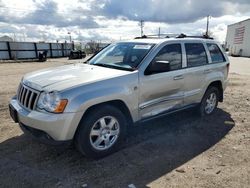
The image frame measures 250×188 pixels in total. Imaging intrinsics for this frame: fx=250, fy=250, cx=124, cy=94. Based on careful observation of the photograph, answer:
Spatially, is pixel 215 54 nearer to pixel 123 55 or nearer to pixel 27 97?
pixel 123 55

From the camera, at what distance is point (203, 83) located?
17.3 ft

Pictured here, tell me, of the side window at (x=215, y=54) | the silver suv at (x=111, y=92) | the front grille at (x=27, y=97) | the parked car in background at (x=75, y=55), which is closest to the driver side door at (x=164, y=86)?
the silver suv at (x=111, y=92)

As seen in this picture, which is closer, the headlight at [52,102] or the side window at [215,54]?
the headlight at [52,102]

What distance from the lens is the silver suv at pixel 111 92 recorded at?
10.7ft

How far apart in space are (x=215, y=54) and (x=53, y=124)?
4.09 m

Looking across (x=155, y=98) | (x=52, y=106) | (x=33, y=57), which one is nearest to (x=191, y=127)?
(x=155, y=98)

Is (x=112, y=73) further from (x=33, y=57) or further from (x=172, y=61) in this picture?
(x=33, y=57)

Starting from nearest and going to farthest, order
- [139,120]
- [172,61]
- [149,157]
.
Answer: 1. [149,157]
2. [139,120]
3. [172,61]

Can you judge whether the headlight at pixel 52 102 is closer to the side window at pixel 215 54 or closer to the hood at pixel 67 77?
the hood at pixel 67 77

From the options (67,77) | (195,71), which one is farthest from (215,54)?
(67,77)

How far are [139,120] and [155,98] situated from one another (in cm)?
47

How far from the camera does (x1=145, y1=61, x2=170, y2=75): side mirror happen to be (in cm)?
400

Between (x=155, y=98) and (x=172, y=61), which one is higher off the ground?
(x=172, y=61)

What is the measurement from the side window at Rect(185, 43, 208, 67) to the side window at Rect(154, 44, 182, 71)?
10.2 inches
